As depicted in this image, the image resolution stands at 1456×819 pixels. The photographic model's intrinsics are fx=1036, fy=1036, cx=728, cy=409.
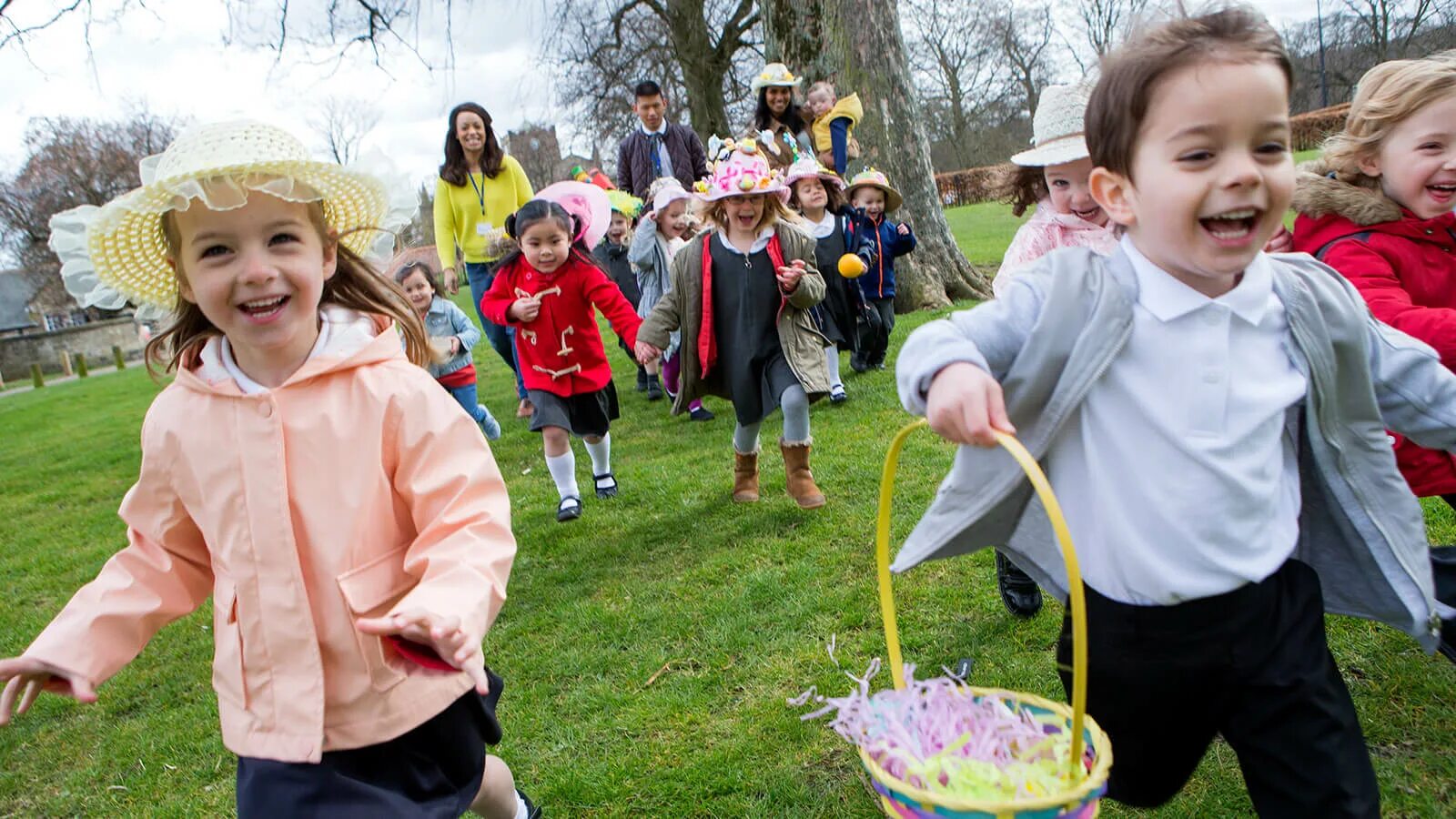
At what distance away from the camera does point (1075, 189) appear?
3.37 metres

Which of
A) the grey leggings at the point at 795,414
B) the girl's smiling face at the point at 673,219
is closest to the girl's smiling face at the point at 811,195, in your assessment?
the girl's smiling face at the point at 673,219

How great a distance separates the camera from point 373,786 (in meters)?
2.00

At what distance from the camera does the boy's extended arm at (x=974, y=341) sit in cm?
171

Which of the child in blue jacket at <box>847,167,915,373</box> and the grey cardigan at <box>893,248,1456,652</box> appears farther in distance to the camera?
the child in blue jacket at <box>847,167,915,373</box>

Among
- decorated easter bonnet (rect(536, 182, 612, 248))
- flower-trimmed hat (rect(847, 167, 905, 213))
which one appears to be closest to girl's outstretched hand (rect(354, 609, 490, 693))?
decorated easter bonnet (rect(536, 182, 612, 248))

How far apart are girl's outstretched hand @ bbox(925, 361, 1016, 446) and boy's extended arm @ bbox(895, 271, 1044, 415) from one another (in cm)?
4

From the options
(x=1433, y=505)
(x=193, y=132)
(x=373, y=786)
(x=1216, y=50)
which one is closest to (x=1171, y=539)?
(x=1216, y=50)

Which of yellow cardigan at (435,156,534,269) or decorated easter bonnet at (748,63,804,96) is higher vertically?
decorated easter bonnet at (748,63,804,96)

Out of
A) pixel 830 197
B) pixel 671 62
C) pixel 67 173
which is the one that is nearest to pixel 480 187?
pixel 830 197

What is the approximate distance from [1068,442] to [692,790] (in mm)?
1530

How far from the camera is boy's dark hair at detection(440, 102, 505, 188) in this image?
7.11 metres

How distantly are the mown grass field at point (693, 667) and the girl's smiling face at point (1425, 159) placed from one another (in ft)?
4.24

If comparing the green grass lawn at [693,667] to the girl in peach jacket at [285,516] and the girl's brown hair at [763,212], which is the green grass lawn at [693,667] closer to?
the girl in peach jacket at [285,516]

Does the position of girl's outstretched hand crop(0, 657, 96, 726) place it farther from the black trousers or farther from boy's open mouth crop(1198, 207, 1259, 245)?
boy's open mouth crop(1198, 207, 1259, 245)
